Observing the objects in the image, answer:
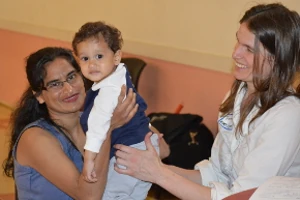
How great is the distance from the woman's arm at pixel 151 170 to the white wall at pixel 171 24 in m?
2.31

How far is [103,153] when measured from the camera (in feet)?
7.51

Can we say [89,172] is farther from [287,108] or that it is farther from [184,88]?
[184,88]

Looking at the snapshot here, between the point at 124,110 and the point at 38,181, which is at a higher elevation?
the point at 124,110

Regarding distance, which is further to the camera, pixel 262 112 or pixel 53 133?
pixel 53 133

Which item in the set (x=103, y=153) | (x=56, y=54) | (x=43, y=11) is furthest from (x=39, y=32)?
(x=103, y=153)

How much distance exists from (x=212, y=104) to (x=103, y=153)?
2.68 meters

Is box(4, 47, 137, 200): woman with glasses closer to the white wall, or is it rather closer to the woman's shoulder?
the woman's shoulder

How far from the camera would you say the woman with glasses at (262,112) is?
2014 millimetres

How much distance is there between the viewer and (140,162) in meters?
Result: 2.31

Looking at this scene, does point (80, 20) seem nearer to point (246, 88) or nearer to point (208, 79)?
point (208, 79)

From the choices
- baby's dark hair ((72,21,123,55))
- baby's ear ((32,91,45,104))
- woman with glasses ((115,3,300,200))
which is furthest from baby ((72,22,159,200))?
baby's ear ((32,91,45,104))

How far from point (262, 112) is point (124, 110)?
1.92 feet

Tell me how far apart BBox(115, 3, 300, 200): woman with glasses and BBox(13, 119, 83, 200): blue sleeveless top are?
18.6 inches

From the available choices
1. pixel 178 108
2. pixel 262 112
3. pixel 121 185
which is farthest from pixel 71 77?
pixel 178 108
